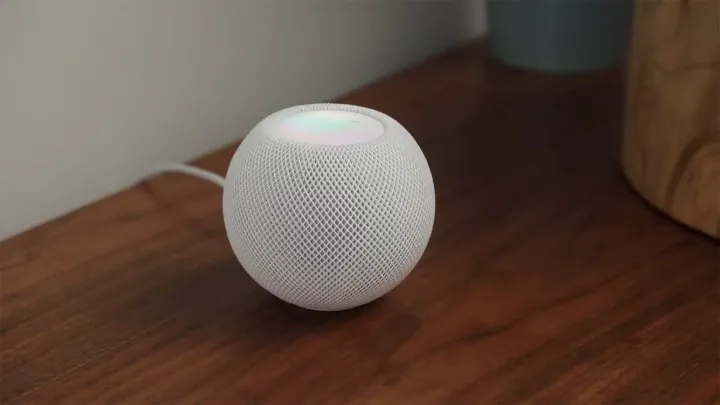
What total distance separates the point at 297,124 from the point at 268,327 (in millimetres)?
123

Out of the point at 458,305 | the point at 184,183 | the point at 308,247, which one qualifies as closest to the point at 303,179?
the point at 308,247

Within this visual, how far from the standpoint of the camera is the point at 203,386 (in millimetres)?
460

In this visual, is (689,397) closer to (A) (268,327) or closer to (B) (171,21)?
(A) (268,327)

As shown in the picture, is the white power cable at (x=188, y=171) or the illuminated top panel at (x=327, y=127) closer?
the illuminated top panel at (x=327, y=127)

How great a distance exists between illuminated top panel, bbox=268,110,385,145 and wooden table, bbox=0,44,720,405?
115 millimetres

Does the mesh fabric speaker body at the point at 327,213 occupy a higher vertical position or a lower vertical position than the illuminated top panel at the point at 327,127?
lower

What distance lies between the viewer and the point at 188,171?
2.15ft

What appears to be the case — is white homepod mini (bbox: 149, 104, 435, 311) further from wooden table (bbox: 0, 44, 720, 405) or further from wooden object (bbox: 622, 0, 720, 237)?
wooden object (bbox: 622, 0, 720, 237)

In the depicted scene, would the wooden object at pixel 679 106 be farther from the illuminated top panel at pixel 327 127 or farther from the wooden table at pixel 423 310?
the illuminated top panel at pixel 327 127

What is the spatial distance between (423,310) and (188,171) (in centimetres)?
24

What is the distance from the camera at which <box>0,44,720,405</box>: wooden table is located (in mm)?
460

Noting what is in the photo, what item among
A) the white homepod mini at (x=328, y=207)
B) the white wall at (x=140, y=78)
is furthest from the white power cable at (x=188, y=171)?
the white homepod mini at (x=328, y=207)

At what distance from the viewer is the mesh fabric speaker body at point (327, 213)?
45 cm

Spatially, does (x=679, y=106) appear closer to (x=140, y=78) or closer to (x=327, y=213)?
(x=327, y=213)
